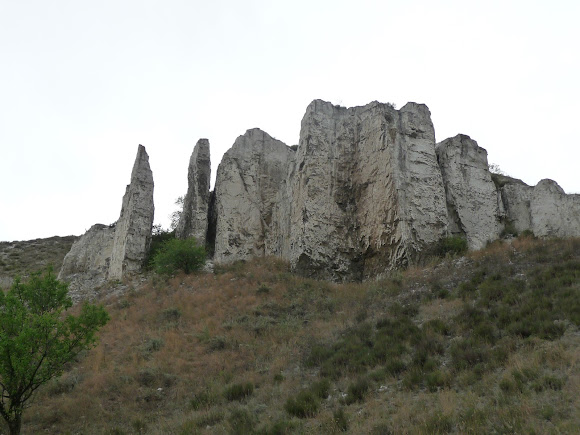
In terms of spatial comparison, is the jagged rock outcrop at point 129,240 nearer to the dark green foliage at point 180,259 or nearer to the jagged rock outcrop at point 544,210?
the dark green foliage at point 180,259

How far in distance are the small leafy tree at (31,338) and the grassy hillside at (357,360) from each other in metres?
1.19

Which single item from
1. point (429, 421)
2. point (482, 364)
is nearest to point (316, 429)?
point (429, 421)

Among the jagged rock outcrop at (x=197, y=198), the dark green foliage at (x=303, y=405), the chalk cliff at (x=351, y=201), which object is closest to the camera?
the dark green foliage at (x=303, y=405)

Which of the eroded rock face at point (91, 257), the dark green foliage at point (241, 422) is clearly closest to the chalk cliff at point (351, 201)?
the eroded rock face at point (91, 257)

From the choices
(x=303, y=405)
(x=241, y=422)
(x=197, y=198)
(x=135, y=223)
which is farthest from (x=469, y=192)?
(x=135, y=223)

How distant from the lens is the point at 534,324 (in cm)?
962

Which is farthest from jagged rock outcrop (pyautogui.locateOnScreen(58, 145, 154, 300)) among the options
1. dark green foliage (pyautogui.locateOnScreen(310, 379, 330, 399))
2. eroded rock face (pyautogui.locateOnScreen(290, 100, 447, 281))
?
dark green foliage (pyautogui.locateOnScreen(310, 379, 330, 399))

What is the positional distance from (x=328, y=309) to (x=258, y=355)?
4169 mm

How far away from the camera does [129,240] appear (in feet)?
81.9

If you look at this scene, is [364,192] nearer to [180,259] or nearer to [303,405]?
[180,259]

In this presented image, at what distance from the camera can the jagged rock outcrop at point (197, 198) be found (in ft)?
84.9

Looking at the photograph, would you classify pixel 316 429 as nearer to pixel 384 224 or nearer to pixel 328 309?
pixel 328 309

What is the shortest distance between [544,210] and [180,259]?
58.2 feet

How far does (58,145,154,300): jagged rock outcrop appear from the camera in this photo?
24.6m
